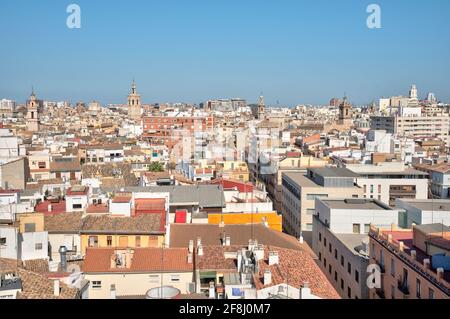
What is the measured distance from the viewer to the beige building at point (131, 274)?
5777mm

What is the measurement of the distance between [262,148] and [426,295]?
1848cm

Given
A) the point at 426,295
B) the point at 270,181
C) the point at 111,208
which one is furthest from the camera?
the point at 270,181

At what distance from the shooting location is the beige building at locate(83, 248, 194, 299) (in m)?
5.78

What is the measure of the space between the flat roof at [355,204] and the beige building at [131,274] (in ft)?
11.4

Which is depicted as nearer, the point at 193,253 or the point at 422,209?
the point at 193,253

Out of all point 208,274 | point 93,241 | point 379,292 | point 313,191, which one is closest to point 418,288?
point 379,292

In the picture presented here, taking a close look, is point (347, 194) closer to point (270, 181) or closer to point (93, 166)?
point (270, 181)

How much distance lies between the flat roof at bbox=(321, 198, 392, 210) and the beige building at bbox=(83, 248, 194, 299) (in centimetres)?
347

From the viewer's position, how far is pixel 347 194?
11.5m

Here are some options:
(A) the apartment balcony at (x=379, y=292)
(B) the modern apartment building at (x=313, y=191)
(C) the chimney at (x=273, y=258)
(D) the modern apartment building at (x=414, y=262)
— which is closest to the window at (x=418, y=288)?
(D) the modern apartment building at (x=414, y=262)

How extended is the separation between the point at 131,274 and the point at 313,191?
250 inches

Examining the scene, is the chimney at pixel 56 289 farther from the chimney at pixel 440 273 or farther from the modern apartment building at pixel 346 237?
the modern apartment building at pixel 346 237
